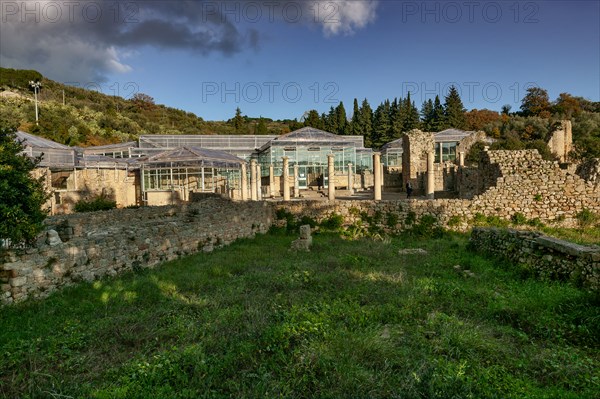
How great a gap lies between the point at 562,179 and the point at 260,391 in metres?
15.5

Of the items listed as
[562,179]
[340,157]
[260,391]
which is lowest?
[260,391]

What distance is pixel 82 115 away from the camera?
53.9 meters

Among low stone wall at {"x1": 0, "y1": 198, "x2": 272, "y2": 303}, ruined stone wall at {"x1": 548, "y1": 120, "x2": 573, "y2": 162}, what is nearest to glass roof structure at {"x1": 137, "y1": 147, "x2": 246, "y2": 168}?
low stone wall at {"x1": 0, "y1": 198, "x2": 272, "y2": 303}

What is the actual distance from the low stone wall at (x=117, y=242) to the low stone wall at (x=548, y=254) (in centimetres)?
895

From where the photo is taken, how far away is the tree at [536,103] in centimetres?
5886

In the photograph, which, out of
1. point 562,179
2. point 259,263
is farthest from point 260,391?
point 562,179

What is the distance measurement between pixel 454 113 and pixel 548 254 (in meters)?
63.1

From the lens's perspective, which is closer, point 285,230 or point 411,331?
point 411,331

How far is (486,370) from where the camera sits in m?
3.80

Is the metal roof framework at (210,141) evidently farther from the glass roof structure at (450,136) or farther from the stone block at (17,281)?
the stone block at (17,281)

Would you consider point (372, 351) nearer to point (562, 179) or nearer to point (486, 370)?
point (486, 370)

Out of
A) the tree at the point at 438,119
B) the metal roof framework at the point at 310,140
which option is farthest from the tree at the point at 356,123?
the metal roof framework at the point at 310,140

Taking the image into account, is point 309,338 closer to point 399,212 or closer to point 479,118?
point 399,212

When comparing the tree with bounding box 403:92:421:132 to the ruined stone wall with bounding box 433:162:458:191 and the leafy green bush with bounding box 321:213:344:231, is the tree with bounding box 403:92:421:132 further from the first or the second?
the leafy green bush with bounding box 321:213:344:231
